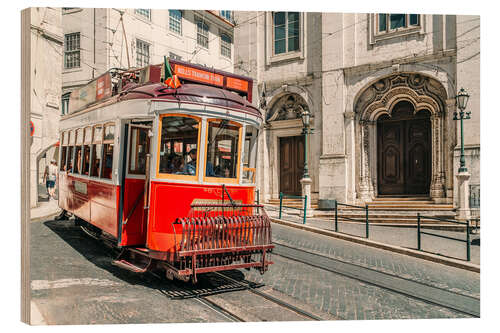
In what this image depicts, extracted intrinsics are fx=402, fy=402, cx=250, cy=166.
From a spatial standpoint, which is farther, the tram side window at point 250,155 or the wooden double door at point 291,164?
the wooden double door at point 291,164

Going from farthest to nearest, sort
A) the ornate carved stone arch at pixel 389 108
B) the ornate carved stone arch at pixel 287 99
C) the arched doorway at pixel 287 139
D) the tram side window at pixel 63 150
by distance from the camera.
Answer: the arched doorway at pixel 287 139 → the ornate carved stone arch at pixel 287 99 → the ornate carved stone arch at pixel 389 108 → the tram side window at pixel 63 150

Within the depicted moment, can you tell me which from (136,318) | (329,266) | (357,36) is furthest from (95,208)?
(357,36)

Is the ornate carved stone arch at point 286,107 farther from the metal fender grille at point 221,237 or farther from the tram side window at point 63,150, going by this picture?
the metal fender grille at point 221,237

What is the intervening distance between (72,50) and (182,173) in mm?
3608

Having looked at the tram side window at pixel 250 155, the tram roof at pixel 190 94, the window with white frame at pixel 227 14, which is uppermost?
the window with white frame at pixel 227 14

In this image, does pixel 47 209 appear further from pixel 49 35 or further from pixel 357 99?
pixel 357 99

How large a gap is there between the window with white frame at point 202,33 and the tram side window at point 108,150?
2788 mm

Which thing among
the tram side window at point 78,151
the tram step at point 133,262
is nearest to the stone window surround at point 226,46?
the tram side window at point 78,151

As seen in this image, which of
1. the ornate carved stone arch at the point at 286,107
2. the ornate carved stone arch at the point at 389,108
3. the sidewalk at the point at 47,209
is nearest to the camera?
the sidewalk at the point at 47,209

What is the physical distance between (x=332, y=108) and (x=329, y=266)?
8131 millimetres

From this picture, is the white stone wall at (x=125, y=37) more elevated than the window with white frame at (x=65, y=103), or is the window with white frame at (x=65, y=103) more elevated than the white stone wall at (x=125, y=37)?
the white stone wall at (x=125, y=37)

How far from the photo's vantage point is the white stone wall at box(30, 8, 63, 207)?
5336 mm

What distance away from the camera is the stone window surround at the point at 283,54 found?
14.1 m

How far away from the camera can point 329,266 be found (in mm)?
7125
